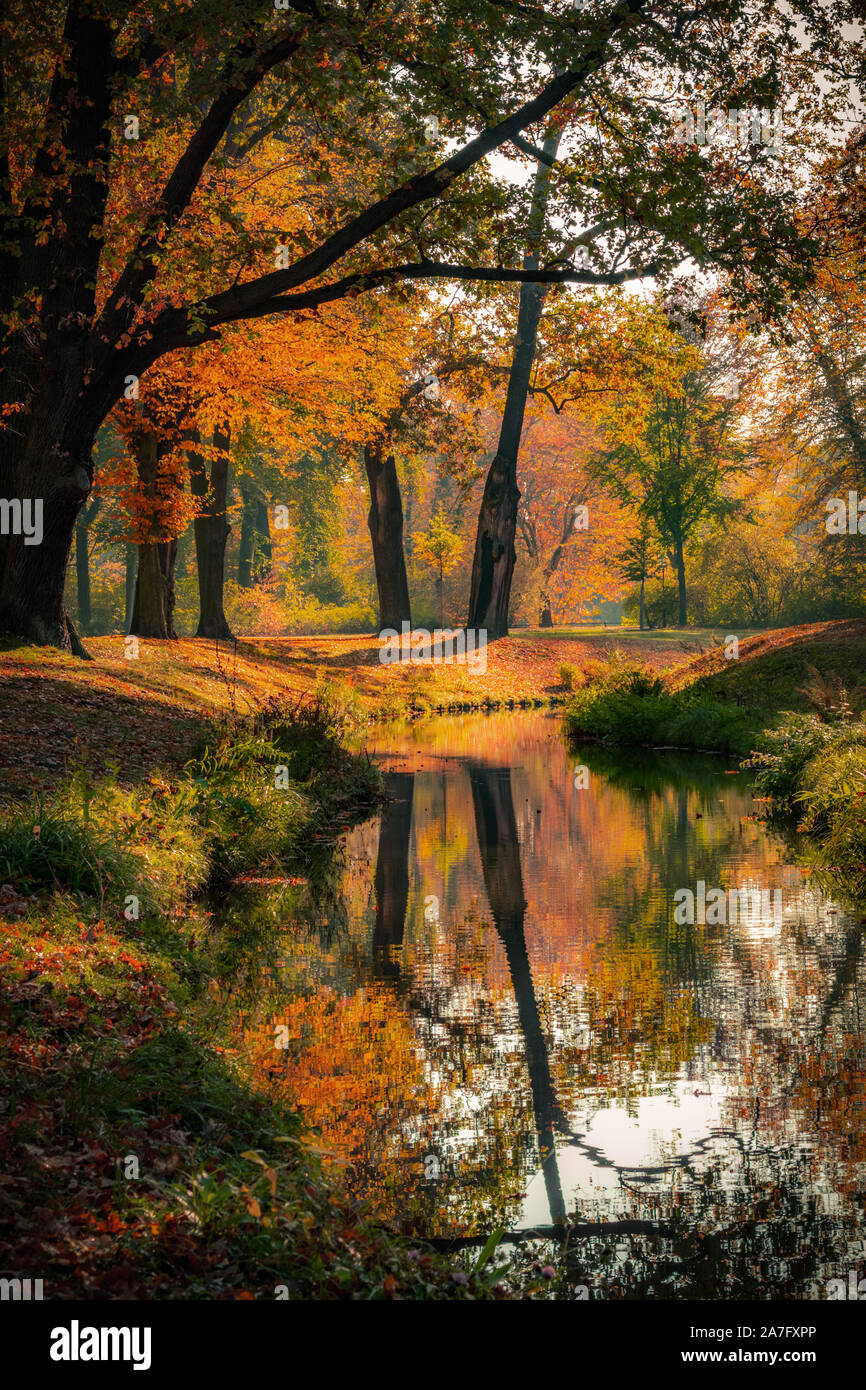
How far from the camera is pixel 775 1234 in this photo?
201 inches

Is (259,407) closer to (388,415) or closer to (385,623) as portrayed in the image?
(388,415)

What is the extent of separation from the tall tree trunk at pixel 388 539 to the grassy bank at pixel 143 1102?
27.3 m

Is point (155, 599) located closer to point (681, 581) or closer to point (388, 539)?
point (388, 539)

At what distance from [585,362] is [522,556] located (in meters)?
32.1

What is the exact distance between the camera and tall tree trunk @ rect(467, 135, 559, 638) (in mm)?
36562

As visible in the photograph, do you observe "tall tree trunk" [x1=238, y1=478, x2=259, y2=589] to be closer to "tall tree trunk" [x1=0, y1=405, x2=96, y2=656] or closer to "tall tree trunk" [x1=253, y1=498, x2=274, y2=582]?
Result: "tall tree trunk" [x1=253, y1=498, x2=274, y2=582]

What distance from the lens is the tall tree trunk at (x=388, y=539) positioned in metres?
38.3

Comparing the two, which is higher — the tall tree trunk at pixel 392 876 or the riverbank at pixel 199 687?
the riverbank at pixel 199 687

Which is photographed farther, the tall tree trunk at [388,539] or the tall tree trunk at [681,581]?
the tall tree trunk at [681,581]

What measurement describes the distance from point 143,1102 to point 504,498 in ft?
112
